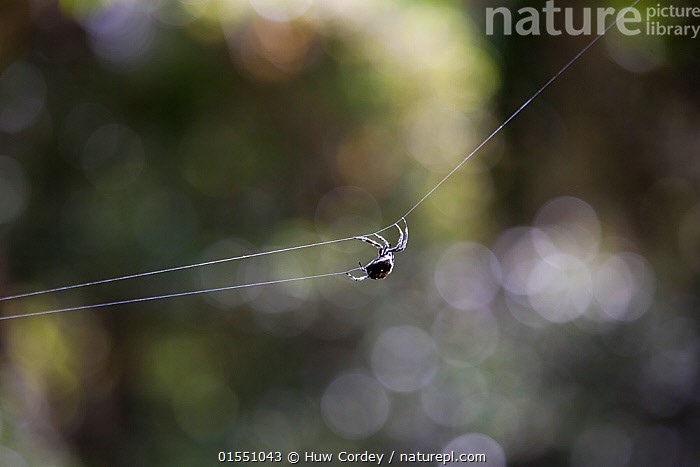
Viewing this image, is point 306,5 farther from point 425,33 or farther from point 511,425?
point 511,425

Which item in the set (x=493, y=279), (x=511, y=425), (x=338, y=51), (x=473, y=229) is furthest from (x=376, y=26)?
(x=511, y=425)

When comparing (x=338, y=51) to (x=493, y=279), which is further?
(x=493, y=279)

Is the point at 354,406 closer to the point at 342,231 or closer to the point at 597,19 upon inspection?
the point at 342,231

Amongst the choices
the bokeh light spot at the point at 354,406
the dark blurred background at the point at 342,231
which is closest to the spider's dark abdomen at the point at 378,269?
the dark blurred background at the point at 342,231

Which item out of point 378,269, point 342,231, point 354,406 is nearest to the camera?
point 378,269

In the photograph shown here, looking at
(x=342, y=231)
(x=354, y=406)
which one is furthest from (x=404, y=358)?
(x=342, y=231)

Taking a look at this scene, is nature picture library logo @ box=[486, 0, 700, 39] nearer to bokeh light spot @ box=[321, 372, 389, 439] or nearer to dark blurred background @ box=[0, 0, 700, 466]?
dark blurred background @ box=[0, 0, 700, 466]
